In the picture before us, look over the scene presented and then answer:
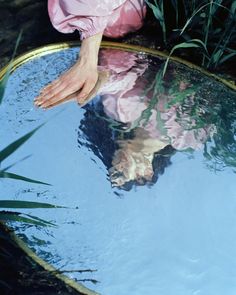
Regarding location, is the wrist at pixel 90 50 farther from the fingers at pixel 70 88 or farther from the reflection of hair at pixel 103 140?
the reflection of hair at pixel 103 140

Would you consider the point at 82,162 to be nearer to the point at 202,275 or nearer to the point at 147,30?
the point at 202,275

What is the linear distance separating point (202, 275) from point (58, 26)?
3.51ft

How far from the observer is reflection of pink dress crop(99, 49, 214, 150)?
192 centimetres

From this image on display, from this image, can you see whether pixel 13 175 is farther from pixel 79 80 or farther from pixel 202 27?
pixel 202 27

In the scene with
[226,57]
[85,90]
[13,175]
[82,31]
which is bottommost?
[226,57]

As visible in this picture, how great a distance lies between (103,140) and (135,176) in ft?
0.58

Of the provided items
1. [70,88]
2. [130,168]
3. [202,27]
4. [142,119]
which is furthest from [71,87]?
[202,27]

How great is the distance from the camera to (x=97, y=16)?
6.74 feet

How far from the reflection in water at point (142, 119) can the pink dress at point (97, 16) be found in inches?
5.2

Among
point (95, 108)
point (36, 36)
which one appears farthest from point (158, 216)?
point (36, 36)

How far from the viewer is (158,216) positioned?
1.72 meters

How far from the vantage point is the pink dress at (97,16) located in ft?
6.70

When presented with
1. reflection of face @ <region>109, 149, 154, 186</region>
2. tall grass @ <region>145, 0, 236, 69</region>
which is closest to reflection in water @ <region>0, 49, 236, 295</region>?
reflection of face @ <region>109, 149, 154, 186</region>

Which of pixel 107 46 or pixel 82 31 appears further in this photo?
pixel 107 46
